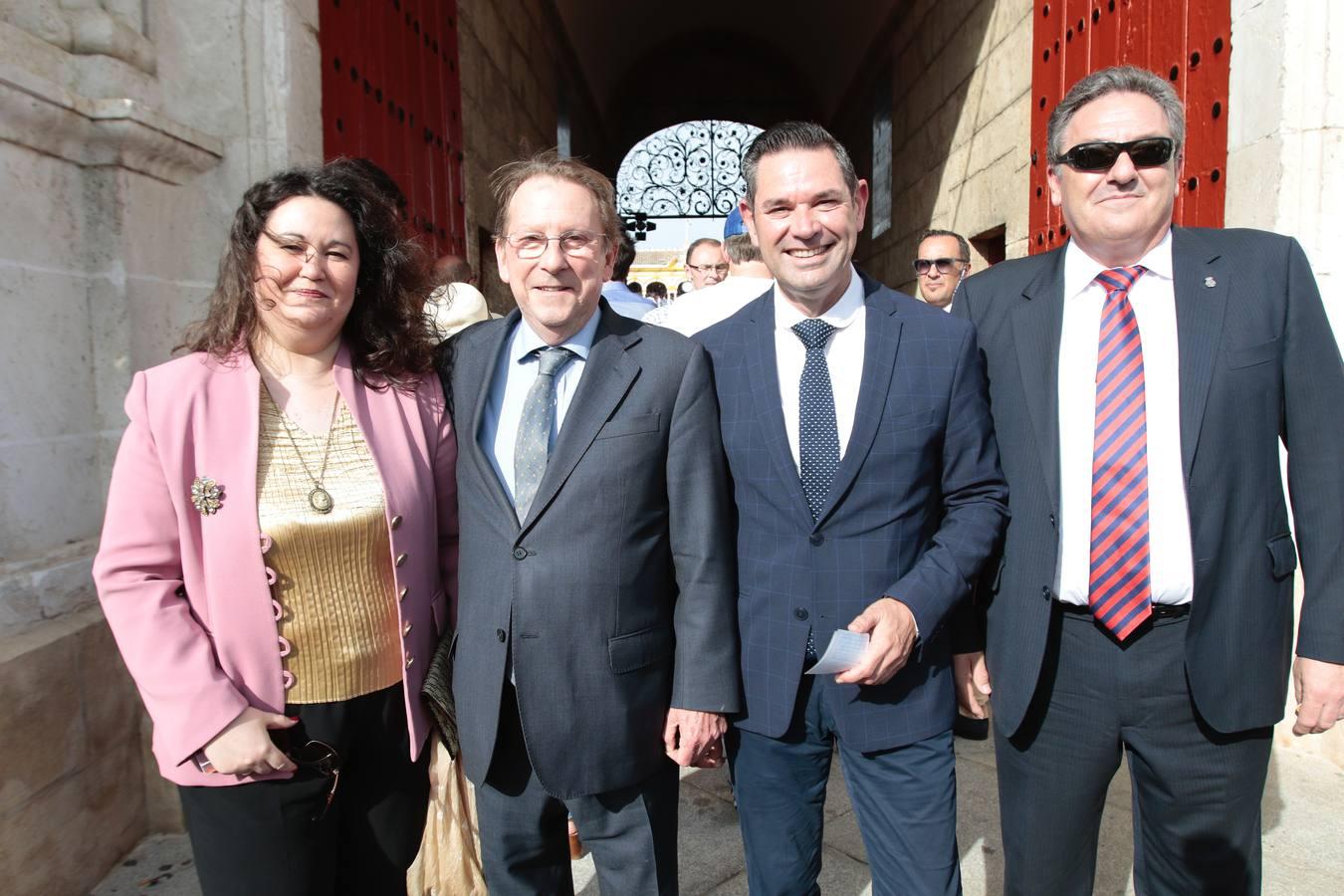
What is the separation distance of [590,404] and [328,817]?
981mm

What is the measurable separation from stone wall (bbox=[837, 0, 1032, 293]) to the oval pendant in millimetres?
5116

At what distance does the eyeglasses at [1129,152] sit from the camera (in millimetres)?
1807

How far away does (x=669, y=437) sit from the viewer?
6.03 feet

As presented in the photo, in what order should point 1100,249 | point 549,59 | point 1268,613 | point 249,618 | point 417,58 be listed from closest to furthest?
1. point 249,618
2. point 1268,613
3. point 1100,249
4. point 417,58
5. point 549,59

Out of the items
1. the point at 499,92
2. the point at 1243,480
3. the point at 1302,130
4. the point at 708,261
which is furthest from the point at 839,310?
the point at 499,92

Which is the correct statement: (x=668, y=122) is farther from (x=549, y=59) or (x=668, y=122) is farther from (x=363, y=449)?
(x=363, y=449)

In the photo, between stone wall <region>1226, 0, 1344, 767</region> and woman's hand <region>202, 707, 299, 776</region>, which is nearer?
woman's hand <region>202, 707, 299, 776</region>

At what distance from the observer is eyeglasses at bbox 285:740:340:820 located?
170 centimetres

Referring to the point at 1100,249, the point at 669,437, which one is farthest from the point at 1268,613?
the point at 669,437

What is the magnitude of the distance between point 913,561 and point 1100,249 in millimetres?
797

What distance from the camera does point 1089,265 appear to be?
1942 mm

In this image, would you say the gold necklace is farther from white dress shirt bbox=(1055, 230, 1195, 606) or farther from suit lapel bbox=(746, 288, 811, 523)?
white dress shirt bbox=(1055, 230, 1195, 606)

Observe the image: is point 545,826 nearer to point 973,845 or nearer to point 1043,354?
point 1043,354

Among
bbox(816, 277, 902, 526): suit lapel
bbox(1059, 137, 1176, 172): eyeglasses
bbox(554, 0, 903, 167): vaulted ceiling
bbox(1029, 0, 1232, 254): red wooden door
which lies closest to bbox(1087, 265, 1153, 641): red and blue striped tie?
bbox(1059, 137, 1176, 172): eyeglasses
